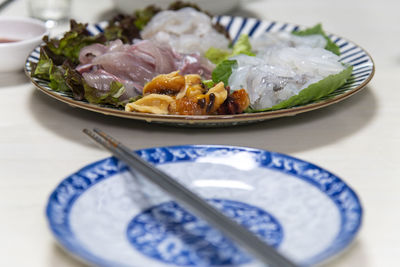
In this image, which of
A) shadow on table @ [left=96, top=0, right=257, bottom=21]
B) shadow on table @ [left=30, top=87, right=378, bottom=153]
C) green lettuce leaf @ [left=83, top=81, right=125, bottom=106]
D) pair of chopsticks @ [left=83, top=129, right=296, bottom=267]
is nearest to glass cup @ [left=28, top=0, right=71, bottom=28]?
shadow on table @ [left=96, top=0, right=257, bottom=21]

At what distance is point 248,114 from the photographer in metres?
1.44

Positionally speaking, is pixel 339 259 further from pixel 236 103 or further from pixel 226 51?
pixel 226 51

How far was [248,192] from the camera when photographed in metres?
1.17

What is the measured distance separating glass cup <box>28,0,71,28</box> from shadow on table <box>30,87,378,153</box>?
109 centimetres

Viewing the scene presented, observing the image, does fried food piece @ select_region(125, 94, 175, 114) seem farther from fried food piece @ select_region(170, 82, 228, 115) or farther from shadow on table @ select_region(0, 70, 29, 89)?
shadow on table @ select_region(0, 70, 29, 89)

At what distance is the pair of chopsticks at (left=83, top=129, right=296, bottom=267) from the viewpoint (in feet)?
2.87

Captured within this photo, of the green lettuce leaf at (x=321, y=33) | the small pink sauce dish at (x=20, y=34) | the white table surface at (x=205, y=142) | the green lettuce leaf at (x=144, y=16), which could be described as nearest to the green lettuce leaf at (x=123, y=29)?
the green lettuce leaf at (x=144, y=16)

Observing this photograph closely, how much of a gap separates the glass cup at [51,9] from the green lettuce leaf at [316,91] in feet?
4.83

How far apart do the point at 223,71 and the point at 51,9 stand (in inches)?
51.8

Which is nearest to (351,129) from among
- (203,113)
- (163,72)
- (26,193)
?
(203,113)

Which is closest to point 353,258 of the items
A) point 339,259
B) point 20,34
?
point 339,259

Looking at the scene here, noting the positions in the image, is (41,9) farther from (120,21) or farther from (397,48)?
(397,48)

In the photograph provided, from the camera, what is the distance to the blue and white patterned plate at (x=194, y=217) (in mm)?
968

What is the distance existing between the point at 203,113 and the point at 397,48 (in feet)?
3.77
